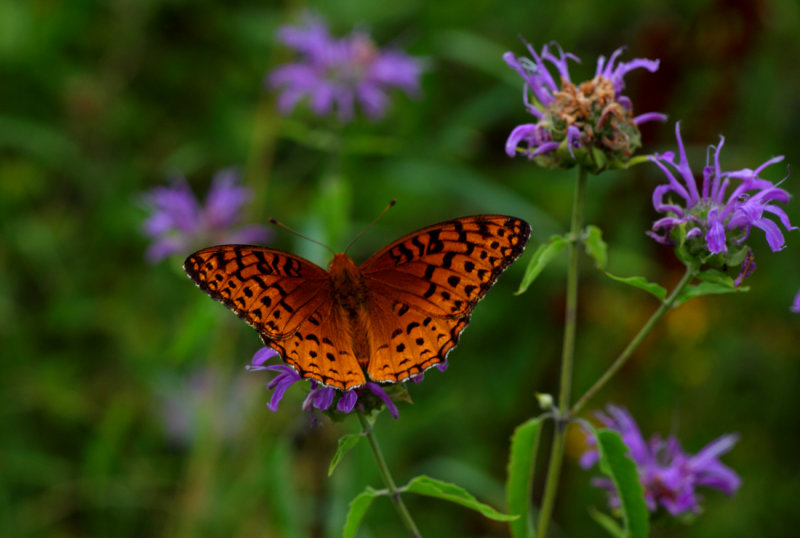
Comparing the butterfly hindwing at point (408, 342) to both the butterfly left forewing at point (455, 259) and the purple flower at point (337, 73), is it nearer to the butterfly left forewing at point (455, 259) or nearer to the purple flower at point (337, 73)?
the butterfly left forewing at point (455, 259)

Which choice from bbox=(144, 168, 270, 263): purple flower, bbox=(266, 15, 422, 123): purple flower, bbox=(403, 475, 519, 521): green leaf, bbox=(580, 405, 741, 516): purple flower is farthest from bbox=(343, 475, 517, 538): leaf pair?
bbox=(266, 15, 422, 123): purple flower

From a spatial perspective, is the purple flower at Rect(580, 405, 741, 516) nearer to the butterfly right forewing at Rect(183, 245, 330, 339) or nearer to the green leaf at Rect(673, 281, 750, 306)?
the green leaf at Rect(673, 281, 750, 306)

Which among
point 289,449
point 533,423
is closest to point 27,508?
point 289,449

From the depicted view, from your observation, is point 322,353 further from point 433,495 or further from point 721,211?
point 721,211

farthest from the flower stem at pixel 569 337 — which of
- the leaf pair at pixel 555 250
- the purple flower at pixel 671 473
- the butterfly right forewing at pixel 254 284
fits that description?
the butterfly right forewing at pixel 254 284

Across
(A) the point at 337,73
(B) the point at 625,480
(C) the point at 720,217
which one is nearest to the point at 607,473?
(B) the point at 625,480
